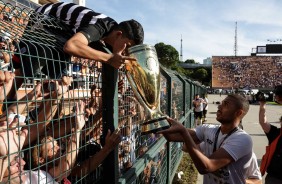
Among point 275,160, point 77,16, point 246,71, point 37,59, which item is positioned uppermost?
point 246,71

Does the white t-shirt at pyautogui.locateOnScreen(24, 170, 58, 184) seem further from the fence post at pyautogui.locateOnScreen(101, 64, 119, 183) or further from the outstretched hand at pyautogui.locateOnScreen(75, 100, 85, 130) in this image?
the fence post at pyautogui.locateOnScreen(101, 64, 119, 183)

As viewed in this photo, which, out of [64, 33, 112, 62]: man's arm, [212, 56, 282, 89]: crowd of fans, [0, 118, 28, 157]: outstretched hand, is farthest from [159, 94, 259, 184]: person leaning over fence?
[212, 56, 282, 89]: crowd of fans

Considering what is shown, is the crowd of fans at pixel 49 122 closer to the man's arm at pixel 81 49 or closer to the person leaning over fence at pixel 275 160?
the man's arm at pixel 81 49

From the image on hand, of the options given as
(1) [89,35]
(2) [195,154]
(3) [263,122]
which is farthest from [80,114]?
(3) [263,122]

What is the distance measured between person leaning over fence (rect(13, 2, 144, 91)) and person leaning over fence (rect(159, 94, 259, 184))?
0.66m

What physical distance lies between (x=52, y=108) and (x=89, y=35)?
0.53m

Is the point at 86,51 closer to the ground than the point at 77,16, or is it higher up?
closer to the ground

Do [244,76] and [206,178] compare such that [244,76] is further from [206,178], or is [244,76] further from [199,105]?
[206,178]

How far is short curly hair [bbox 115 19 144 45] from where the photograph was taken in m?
1.97

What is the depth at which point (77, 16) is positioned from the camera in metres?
2.11

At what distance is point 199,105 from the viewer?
12.9 meters

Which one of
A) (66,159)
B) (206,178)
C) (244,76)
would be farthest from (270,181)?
(244,76)

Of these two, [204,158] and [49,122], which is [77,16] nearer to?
[49,122]

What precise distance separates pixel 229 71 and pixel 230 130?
7368cm
